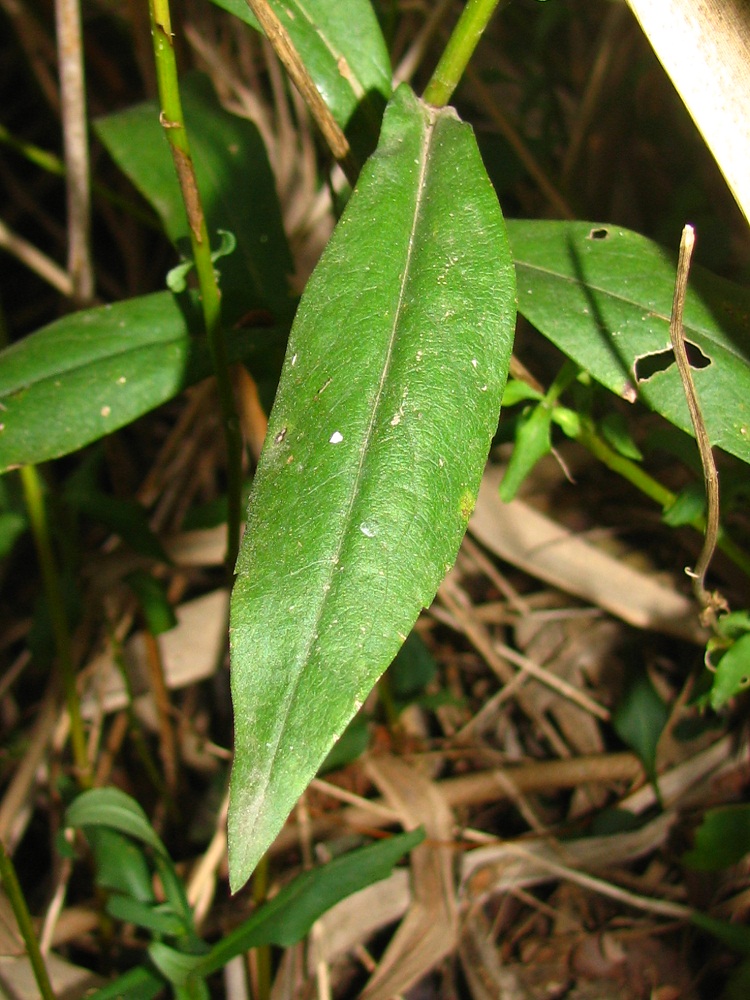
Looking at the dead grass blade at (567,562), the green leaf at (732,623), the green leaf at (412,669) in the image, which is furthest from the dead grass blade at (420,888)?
the green leaf at (732,623)

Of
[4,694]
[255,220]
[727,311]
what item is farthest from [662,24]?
[4,694]

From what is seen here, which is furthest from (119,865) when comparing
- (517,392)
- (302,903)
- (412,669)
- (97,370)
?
(517,392)

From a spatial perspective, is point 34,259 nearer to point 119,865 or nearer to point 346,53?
point 346,53

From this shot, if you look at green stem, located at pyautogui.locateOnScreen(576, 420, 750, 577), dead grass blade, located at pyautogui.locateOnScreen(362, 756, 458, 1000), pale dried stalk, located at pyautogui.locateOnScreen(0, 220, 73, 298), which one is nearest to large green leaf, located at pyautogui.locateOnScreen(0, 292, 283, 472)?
green stem, located at pyautogui.locateOnScreen(576, 420, 750, 577)

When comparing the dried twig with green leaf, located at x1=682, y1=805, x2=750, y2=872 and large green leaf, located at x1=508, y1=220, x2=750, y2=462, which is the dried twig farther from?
green leaf, located at x1=682, y1=805, x2=750, y2=872

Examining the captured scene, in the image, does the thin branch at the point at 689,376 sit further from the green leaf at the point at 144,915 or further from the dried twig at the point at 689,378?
the green leaf at the point at 144,915
